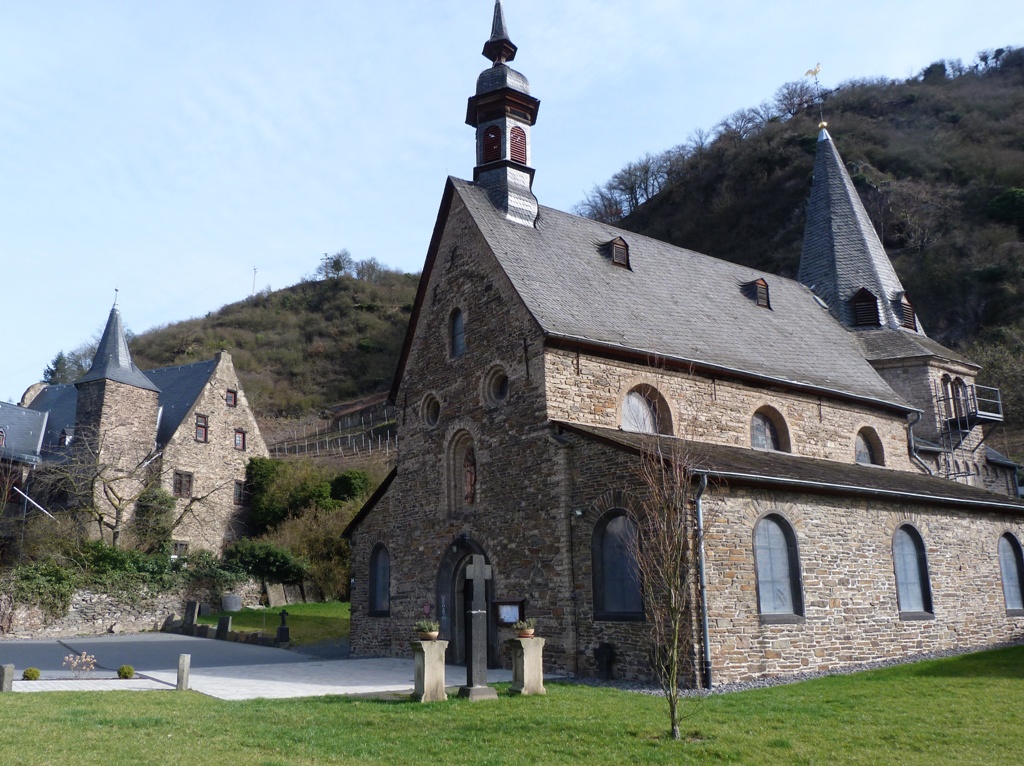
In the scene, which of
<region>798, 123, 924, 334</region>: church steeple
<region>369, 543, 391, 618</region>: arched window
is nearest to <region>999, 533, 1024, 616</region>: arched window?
<region>798, 123, 924, 334</region>: church steeple

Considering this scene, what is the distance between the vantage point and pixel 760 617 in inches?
585

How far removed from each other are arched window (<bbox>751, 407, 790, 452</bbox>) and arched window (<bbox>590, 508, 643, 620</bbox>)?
6276 millimetres

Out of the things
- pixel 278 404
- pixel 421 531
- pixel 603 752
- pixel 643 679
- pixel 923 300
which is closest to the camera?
pixel 603 752

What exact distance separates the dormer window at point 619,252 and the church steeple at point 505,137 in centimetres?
216

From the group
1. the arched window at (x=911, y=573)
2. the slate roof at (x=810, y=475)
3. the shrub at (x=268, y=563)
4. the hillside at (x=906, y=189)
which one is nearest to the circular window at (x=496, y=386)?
the slate roof at (x=810, y=475)

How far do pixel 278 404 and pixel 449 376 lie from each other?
195ft

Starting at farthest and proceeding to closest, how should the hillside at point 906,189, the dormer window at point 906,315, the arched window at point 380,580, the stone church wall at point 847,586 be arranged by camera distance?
the hillside at point 906,189 < the dormer window at point 906,315 < the arched window at point 380,580 < the stone church wall at point 847,586

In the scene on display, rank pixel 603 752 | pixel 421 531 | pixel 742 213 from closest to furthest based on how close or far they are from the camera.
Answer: pixel 603 752 → pixel 421 531 → pixel 742 213

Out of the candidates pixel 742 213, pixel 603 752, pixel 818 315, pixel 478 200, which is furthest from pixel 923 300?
pixel 603 752

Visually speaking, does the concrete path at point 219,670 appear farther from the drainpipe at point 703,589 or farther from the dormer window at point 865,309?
the dormer window at point 865,309

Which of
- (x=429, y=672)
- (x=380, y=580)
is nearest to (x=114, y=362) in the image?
(x=380, y=580)

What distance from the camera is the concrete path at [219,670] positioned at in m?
14.2

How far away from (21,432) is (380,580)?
2477 centimetres

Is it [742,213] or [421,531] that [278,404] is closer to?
[742,213]
